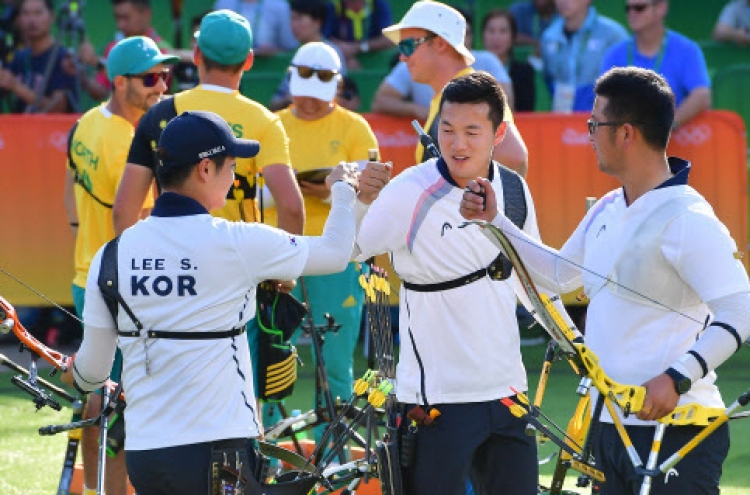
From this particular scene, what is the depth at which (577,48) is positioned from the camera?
12.2m

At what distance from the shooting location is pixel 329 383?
779 centimetres

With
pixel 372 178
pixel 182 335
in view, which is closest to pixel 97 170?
pixel 372 178

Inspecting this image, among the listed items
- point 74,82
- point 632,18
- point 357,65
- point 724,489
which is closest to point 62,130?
point 74,82

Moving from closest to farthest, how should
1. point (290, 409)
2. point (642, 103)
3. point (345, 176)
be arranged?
point (642, 103), point (345, 176), point (290, 409)

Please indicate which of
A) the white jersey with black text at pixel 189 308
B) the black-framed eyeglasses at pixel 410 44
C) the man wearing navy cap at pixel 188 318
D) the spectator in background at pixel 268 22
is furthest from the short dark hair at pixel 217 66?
the spectator in background at pixel 268 22

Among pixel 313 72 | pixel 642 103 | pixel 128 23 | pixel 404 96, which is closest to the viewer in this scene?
pixel 642 103

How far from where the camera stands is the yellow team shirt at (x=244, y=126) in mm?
6434

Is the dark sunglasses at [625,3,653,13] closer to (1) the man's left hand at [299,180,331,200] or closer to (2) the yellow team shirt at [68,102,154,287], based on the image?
(1) the man's left hand at [299,180,331,200]

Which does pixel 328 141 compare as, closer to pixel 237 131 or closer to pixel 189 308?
pixel 237 131

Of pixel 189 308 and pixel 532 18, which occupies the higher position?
pixel 532 18

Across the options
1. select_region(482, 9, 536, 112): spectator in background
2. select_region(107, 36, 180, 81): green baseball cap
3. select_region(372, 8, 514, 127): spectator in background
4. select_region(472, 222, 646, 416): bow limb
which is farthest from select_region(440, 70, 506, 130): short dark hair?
select_region(482, 9, 536, 112): spectator in background

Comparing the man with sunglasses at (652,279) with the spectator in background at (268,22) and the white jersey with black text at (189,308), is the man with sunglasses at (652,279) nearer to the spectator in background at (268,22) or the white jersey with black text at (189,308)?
the white jersey with black text at (189,308)

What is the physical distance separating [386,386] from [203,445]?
3.96 ft

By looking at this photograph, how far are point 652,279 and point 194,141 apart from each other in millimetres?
1472
